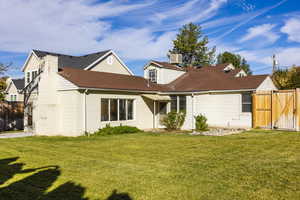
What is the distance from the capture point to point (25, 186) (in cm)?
590

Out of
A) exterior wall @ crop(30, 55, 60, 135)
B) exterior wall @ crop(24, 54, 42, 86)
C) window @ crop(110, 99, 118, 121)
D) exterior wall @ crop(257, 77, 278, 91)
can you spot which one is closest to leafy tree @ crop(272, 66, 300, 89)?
exterior wall @ crop(257, 77, 278, 91)

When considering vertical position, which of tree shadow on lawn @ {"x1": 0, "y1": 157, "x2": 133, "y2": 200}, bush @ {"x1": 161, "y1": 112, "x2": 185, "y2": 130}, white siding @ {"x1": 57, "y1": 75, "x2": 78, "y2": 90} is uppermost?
white siding @ {"x1": 57, "y1": 75, "x2": 78, "y2": 90}

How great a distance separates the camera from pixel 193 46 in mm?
49062

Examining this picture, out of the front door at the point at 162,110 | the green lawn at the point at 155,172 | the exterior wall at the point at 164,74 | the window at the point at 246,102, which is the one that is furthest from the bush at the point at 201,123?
the green lawn at the point at 155,172

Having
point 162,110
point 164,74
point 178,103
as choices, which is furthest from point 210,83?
point 164,74

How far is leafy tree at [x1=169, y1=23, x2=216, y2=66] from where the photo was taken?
49.2 metres

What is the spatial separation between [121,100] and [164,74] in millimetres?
6216

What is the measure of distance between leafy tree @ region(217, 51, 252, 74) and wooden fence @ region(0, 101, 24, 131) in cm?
4171

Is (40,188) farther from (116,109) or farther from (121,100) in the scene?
(121,100)

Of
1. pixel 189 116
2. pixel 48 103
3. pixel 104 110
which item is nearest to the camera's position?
pixel 104 110

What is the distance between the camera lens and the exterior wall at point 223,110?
59.0 ft

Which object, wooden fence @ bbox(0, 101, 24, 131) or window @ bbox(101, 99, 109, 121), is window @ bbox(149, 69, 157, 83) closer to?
window @ bbox(101, 99, 109, 121)

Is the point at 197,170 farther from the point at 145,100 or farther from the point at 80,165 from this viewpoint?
the point at 145,100

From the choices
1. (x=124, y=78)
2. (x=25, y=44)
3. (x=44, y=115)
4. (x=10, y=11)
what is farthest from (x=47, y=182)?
(x=25, y=44)
